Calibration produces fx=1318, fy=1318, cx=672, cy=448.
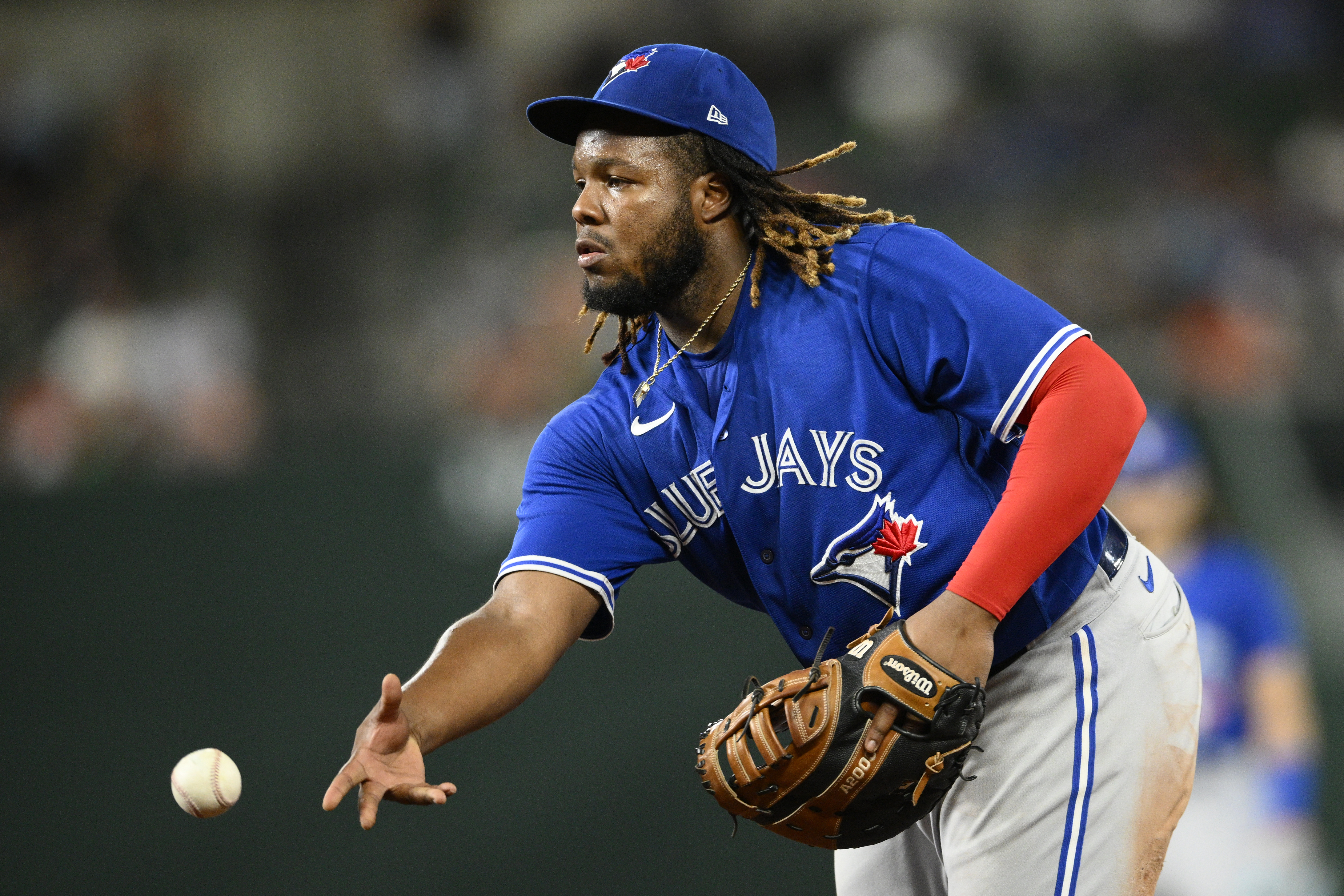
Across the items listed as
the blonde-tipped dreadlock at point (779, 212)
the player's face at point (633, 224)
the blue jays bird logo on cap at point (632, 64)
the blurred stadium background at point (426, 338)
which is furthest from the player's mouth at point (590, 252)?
the blurred stadium background at point (426, 338)

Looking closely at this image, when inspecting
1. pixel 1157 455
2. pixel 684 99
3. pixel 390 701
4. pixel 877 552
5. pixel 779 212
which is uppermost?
pixel 684 99

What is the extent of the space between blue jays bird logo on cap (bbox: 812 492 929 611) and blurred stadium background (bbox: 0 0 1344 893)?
11.4 ft

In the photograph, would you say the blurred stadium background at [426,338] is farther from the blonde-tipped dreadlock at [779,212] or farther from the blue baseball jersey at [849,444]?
the blonde-tipped dreadlock at [779,212]

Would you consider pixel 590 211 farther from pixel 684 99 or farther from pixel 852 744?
pixel 852 744

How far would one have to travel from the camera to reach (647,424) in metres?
2.60

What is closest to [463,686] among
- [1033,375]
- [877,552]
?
[877,552]

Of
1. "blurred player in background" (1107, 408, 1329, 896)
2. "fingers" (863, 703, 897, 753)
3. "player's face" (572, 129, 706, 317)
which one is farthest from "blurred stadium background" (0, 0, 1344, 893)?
"fingers" (863, 703, 897, 753)

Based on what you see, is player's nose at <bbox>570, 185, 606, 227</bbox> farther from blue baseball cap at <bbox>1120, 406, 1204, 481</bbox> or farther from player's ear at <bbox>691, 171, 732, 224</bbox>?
blue baseball cap at <bbox>1120, 406, 1204, 481</bbox>

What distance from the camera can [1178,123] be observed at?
9.46 metres

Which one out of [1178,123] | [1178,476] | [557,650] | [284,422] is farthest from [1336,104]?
[557,650]

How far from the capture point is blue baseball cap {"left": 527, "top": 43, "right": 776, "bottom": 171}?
2410 mm

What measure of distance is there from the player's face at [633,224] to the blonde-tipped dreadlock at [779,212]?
53 millimetres

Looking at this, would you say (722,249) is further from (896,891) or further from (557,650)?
(896,891)

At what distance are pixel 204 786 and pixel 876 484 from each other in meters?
1.27
